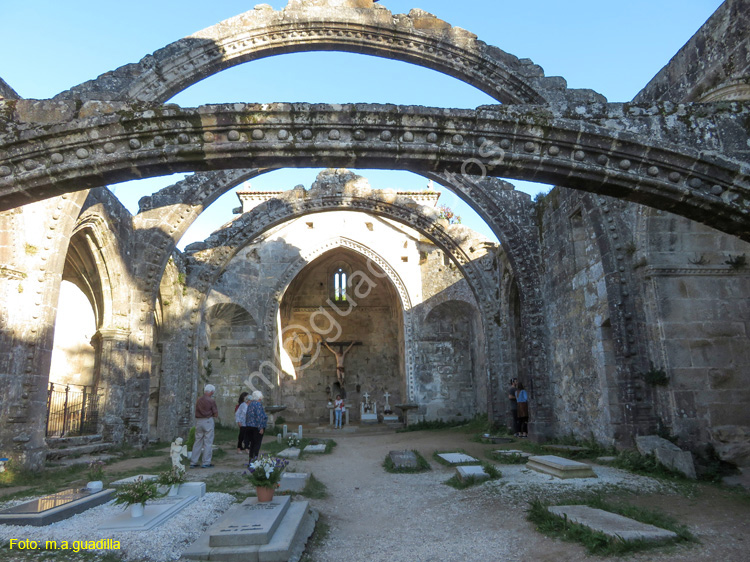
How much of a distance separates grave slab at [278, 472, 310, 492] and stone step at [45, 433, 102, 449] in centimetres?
497

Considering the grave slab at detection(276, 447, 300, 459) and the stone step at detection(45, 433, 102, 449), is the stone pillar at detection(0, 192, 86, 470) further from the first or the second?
the grave slab at detection(276, 447, 300, 459)

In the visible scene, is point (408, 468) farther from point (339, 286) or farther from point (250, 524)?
point (339, 286)

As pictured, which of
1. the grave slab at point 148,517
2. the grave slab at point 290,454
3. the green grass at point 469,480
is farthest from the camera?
the grave slab at point 290,454

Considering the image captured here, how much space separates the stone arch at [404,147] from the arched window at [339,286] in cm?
1998

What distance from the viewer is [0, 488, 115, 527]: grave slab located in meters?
4.19

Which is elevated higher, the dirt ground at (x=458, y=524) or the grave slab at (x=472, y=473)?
the grave slab at (x=472, y=473)

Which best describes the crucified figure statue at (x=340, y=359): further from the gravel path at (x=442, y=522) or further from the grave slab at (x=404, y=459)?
the gravel path at (x=442, y=522)

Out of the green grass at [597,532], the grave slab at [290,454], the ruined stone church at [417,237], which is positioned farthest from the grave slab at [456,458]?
the green grass at [597,532]

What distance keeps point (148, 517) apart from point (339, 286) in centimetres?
1975

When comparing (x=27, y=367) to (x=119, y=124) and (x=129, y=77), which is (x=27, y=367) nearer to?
(x=129, y=77)

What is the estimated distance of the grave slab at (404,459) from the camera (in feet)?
26.4

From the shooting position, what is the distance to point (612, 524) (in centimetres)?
393

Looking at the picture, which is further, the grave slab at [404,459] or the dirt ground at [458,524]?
the grave slab at [404,459]

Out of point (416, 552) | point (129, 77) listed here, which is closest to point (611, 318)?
point (416, 552)
